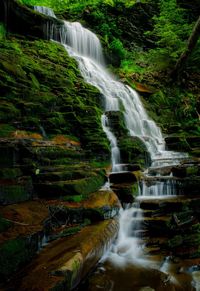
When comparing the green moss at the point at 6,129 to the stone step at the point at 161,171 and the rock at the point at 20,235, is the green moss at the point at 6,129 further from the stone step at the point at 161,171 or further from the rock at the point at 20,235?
the stone step at the point at 161,171

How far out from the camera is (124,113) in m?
13.5

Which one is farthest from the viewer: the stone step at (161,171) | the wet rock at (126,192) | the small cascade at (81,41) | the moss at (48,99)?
the small cascade at (81,41)

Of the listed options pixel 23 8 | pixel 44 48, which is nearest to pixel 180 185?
pixel 44 48

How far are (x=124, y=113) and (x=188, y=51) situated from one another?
6.00m

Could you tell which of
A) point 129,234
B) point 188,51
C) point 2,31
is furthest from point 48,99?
point 188,51

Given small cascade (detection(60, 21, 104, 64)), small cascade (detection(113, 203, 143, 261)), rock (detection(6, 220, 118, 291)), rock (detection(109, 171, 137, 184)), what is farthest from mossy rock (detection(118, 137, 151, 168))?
small cascade (detection(60, 21, 104, 64))

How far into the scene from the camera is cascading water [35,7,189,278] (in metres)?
6.81

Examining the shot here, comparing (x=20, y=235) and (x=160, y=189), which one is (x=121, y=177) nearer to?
(x=160, y=189)

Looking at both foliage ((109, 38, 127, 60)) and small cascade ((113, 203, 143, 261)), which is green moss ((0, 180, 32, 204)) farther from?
foliage ((109, 38, 127, 60))

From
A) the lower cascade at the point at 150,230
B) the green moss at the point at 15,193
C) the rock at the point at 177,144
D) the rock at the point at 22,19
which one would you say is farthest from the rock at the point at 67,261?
the rock at the point at 22,19

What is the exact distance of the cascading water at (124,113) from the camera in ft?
Result: 22.4

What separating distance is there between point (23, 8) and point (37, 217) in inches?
529

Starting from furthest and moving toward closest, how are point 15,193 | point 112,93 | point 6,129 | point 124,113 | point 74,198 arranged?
point 112,93, point 124,113, point 6,129, point 74,198, point 15,193

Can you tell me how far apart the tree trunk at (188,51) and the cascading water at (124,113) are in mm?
3520
